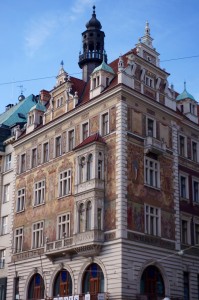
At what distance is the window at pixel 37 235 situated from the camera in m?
48.0

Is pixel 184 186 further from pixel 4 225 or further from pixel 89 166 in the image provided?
Result: pixel 4 225

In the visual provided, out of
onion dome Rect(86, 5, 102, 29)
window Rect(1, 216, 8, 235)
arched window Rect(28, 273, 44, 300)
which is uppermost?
onion dome Rect(86, 5, 102, 29)

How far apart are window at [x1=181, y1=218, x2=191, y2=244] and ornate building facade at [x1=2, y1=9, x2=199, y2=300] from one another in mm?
88

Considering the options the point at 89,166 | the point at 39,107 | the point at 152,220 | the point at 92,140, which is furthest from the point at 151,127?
the point at 39,107

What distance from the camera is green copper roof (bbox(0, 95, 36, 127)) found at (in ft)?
207

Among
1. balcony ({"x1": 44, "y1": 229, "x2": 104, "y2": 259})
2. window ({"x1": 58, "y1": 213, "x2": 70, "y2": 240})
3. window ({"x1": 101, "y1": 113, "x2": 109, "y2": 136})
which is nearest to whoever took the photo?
balcony ({"x1": 44, "y1": 229, "x2": 104, "y2": 259})

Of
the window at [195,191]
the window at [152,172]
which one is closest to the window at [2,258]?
the window at [152,172]

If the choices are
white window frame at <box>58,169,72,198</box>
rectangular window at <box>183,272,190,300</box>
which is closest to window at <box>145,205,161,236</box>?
rectangular window at <box>183,272,190,300</box>

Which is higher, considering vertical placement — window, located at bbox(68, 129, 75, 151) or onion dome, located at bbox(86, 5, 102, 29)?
onion dome, located at bbox(86, 5, 102, 29)

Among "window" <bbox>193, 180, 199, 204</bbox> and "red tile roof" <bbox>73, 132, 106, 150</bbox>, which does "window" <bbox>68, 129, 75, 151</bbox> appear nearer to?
"red tile roof" <bbox>73, 132, 106, 150</bbox>

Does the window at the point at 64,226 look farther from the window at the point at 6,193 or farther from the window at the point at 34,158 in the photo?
the window at the point at 6,193

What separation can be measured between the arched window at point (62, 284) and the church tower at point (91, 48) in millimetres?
20160

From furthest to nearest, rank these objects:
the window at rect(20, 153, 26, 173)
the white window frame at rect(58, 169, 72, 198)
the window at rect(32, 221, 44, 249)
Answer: the window at rect(20, 153, 26, 173), the window at rect(32, 221, 44, 249), the white window frame at rect(58, 169, 72, 198)

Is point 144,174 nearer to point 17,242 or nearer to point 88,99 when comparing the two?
point 88,99
